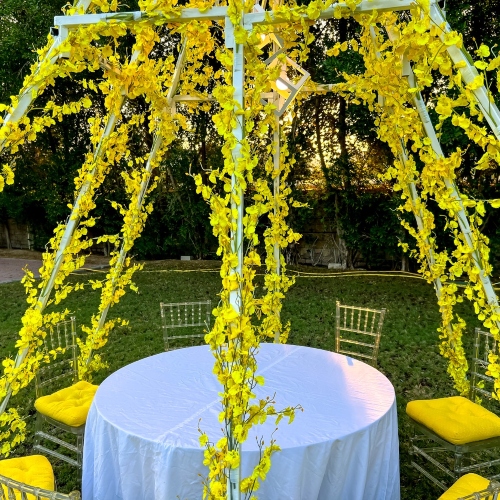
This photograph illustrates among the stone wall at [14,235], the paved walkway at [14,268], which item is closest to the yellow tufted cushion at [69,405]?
the paved walkway at [14,268]

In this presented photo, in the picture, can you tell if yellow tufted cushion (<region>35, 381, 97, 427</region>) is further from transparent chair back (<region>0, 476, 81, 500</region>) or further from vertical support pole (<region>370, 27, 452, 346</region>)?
vertical support pole (<region>370, 27, 452, 346</region>)

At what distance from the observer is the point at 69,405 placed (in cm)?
244

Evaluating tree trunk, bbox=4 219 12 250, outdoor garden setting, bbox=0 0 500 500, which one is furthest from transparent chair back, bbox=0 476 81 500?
tree trunk, bbox=4 219 12 250

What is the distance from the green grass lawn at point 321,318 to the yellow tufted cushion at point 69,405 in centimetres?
45

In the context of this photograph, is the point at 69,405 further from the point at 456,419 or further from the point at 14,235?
the point at 14,235

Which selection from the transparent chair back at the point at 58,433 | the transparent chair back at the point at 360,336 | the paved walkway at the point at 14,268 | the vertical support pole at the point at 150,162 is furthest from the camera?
the paved walkway at the point at 14,268

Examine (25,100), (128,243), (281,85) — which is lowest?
(128,243)

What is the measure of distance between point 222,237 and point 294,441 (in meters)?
0.81

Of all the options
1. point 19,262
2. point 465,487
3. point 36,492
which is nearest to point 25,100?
point 36,492

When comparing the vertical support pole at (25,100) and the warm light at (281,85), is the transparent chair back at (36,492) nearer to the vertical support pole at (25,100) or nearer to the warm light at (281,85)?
the vertical support pole at (25,100)

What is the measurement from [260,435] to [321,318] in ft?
13.2

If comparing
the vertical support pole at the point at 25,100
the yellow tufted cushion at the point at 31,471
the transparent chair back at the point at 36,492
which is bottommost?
the yellow tufted cushion at the point at 31,471

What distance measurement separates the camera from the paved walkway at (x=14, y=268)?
8.22 meters

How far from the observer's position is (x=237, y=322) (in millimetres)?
1318
